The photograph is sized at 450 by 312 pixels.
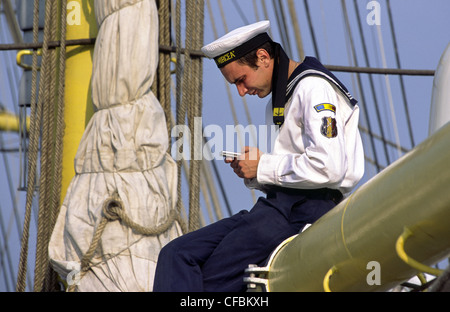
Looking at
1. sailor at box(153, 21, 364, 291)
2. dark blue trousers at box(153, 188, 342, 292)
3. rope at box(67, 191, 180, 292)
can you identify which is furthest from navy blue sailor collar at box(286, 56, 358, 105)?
rope at box(67, 191, 180, 292)

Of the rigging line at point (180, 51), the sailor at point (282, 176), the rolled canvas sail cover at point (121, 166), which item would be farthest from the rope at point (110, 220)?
the sailor at point (282, 176)

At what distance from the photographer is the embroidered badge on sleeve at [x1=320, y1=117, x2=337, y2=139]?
6.07 feet

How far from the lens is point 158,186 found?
3.45 m

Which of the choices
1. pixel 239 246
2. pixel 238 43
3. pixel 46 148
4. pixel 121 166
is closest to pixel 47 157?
pixel 46 148

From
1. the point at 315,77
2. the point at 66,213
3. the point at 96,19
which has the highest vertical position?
the point at 96,19

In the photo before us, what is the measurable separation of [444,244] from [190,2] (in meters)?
2.63

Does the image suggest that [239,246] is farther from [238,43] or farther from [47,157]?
[47,157]

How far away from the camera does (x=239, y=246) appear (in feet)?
6.36

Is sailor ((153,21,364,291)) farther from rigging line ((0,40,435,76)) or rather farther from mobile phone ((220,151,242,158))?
rigging line ((0,40,435,76))

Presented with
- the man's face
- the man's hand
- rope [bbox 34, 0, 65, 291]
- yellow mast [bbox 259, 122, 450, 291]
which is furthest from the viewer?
rope [bbox 34, 0, 65, 291]

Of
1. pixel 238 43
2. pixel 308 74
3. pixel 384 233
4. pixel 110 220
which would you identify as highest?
pixel 238 43

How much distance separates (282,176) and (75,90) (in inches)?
81.6
